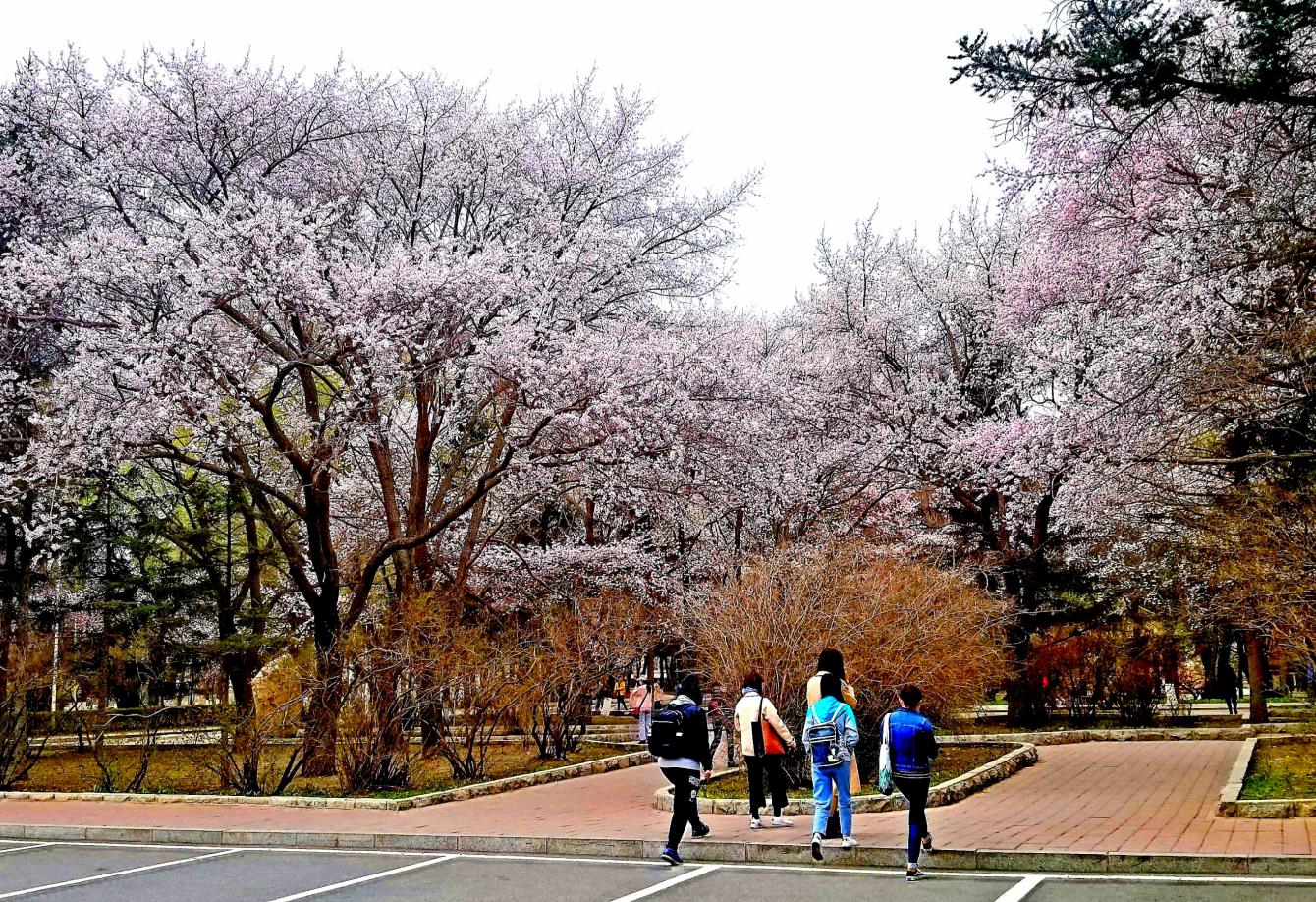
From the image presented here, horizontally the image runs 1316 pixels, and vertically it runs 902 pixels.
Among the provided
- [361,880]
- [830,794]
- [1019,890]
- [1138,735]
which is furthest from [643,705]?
[1019,890]

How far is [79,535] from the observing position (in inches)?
1159

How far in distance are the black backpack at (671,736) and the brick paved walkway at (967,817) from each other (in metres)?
1.26

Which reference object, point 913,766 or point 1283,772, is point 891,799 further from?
point 1283,772

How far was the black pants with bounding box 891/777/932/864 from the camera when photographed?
9.42m

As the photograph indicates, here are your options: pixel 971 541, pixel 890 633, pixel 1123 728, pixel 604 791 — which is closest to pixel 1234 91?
pixel 890 633

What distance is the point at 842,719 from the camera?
10.5m

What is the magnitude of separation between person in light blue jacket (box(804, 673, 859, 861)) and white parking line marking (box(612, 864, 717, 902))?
99 centimetres

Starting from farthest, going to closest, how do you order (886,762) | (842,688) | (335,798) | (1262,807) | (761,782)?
(335,798)
(761,782)
(1262,807)
(842,688)
(886,762)

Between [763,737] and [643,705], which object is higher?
[763,737]

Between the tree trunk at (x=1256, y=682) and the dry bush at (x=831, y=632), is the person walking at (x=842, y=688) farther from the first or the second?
the tree trunk at (x=1256, y=682)

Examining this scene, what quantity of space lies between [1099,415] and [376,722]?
11.8 metres

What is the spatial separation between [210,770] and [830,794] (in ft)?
37.0

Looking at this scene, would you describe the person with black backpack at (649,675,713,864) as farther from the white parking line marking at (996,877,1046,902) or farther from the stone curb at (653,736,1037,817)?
the white parking line marking at (996,877,1046,902)

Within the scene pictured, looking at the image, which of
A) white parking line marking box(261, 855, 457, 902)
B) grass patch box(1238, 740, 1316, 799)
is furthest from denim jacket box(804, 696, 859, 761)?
grass patch box(1238, 740, 1316, 799)
